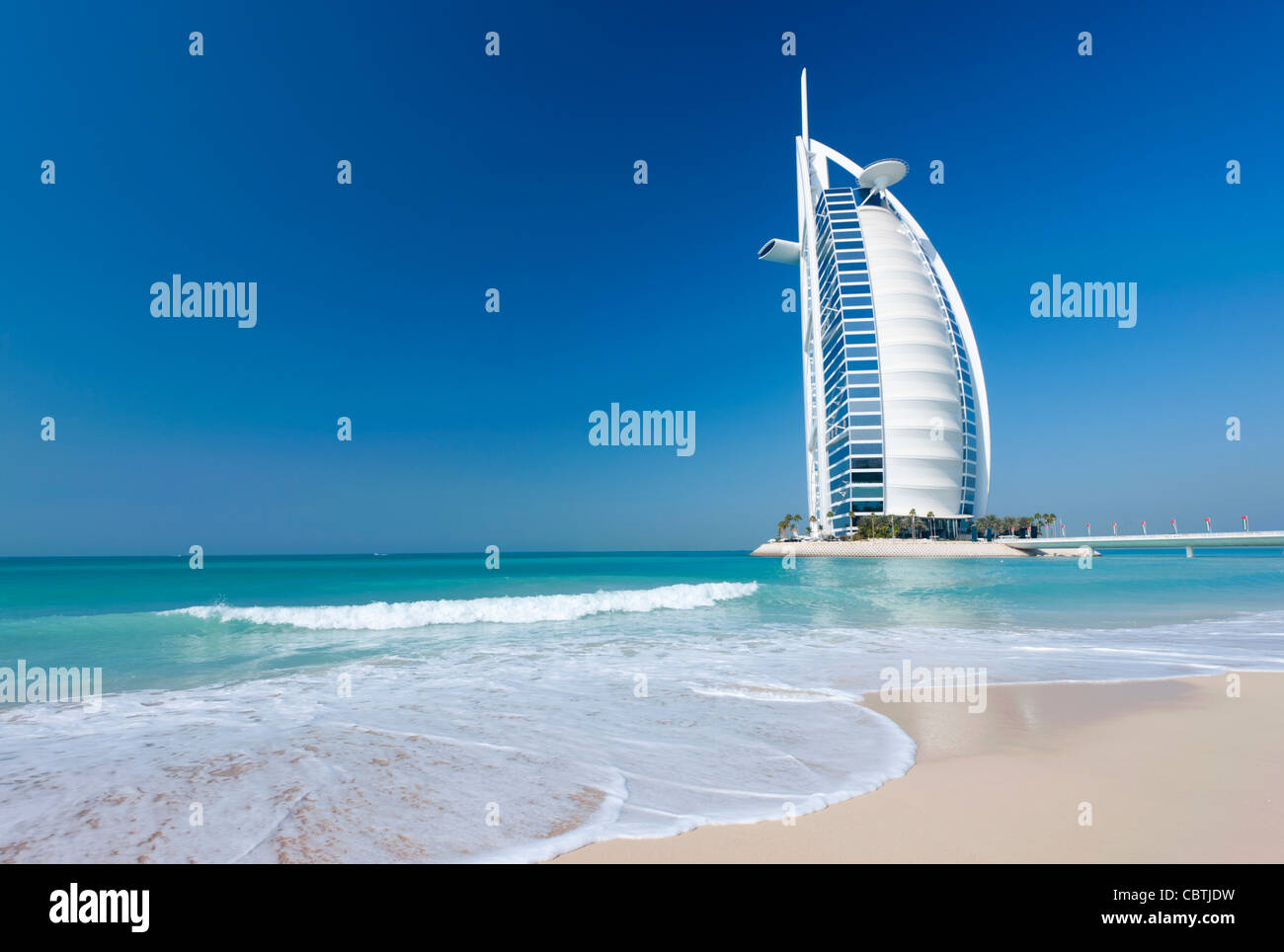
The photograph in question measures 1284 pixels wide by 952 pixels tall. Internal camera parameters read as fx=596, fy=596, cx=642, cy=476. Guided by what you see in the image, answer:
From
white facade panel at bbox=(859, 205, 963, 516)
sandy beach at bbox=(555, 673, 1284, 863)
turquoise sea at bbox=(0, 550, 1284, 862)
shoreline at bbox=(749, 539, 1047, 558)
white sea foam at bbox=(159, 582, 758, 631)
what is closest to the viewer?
sandy beach at bbox=(555, 673, 1284, 863)

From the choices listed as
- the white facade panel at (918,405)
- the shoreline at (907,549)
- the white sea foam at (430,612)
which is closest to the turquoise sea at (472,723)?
the white sea foam at (430,612)

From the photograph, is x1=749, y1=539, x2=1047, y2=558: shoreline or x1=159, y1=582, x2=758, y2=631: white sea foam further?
x1=749, y1=539, x2=1047, y2=558: shoreline

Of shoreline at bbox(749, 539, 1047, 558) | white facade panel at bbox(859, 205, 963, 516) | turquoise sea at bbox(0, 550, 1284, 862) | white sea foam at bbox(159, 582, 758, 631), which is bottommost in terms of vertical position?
shoreline at bbox(749, 539, 1047, 558)

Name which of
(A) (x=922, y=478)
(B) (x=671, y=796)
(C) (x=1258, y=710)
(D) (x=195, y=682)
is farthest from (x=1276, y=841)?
(A) (x=922, y=478)

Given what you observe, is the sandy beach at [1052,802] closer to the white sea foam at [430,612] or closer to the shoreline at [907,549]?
the white sea foam at [430,612]

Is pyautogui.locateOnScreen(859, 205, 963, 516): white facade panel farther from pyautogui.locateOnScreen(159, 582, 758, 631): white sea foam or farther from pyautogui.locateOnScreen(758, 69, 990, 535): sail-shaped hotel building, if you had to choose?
pyautogui.locateOnScreen(159, 582, 758, 631): white sea foam

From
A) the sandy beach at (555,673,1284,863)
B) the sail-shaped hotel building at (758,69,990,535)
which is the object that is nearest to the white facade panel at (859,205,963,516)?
the sail-shaped hotel building at (758,69,990,535)

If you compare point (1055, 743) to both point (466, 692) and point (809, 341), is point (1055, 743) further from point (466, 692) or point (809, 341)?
point (809, 341)
